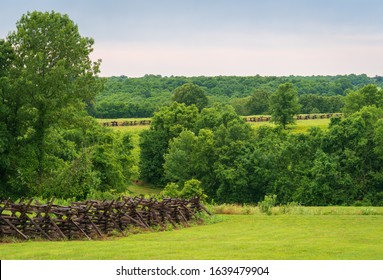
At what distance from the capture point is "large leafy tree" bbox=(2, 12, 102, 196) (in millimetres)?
43469

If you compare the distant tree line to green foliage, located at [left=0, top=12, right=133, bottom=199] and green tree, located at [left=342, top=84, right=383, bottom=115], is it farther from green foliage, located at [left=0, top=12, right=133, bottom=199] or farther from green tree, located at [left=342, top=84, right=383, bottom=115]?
green tree, located at [left=342, top=84, right=383, bottom=115]

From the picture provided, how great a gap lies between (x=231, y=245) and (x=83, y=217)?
7.07m

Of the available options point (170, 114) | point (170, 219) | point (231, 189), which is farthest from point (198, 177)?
point (170, 219)

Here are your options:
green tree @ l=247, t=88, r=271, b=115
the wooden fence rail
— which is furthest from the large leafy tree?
green tree @ l=247, t=88, r=271, b=115

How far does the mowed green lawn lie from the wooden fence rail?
1.10 meters

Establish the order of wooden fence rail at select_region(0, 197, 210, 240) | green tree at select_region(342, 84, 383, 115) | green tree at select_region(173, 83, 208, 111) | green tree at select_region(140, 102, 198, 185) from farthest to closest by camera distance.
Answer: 1. green tree at select_region(173, 83, 208, 111)
2. green tree at select_region(342, 84, 383, 115)
3. green tree at select_region(140, 102, 198, 185)
4. wooden fence rail at select_region(0, 197, 210, 240)

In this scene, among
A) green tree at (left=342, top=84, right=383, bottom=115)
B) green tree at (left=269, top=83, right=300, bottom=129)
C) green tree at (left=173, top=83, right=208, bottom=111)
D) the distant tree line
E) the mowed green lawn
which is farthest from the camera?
green tree at (left=173, top=83, right=208, bottom=111)

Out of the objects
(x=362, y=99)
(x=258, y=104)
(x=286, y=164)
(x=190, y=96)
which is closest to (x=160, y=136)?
(x=286, y=164)

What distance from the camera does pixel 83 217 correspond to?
26141mm

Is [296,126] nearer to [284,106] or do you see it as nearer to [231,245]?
[284,106]

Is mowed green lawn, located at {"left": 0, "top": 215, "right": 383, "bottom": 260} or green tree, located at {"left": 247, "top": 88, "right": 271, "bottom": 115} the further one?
green tree, located at {"left": 247, "top": 88, "right": 271, "bottom": 115}

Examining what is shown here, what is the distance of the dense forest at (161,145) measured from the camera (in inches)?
1746

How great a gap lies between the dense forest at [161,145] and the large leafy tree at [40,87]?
0.24 feet

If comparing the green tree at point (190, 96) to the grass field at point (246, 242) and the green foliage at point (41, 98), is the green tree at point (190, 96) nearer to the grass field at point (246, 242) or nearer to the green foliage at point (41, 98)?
the green foliage at point (41, 98)
